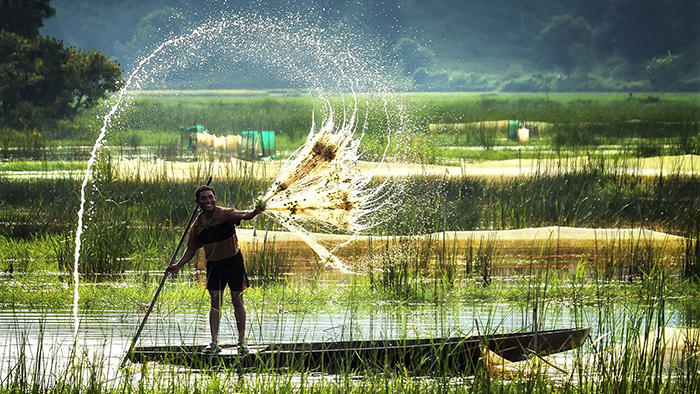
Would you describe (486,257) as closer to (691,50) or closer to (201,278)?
(201,278)

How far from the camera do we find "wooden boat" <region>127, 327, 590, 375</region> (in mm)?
5254

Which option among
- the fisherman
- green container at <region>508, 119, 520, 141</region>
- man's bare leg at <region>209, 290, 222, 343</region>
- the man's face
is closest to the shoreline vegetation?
man's bare leg at <region>209, 290, 222, 343</region>

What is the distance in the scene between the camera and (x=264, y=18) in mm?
46562

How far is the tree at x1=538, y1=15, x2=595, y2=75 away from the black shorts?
4512cm

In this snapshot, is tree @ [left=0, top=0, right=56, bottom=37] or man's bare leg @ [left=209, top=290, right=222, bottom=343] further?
tree @ [left=0, top=0, right=56, bottom=37]

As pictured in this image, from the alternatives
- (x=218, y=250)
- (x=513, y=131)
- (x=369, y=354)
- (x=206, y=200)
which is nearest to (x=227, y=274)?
(x=218, y=250)

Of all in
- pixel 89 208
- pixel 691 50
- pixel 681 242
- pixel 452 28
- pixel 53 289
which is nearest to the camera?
pixel 53 289

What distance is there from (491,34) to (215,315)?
52.6 metres

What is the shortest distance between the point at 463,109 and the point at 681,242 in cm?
2849

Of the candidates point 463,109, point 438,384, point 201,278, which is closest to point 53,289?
point 201,278

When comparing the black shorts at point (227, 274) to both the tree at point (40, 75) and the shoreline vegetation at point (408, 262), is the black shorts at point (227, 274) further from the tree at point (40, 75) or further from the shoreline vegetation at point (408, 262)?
the tree at point (40, 75)

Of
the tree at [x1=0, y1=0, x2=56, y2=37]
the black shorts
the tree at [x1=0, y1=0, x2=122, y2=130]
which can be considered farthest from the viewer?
the tree at [x1=0, y1=0, x2=56, y2=37]

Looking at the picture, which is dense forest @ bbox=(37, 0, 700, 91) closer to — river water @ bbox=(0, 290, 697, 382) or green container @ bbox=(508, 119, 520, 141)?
green container @ bbox=(508, 119, 520, 141)

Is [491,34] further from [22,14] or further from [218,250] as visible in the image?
[218,250]
